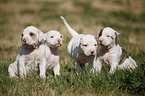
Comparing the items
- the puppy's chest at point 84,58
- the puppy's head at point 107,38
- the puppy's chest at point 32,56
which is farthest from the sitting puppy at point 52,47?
the puppy's head at point 107,38

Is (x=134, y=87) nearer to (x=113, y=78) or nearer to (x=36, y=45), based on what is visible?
(x=113, y=78)

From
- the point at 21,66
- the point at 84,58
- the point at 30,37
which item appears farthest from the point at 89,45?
the point at 21,66

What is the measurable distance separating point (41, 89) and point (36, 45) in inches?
35.3

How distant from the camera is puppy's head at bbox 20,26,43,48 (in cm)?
345

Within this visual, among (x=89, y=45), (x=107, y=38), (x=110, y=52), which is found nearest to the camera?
(x=89, y=45)

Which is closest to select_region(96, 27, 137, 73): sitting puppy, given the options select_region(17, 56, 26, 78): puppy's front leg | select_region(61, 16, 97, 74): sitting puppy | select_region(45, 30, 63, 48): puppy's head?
select_region(61, 16, 97, 74): sitting puppy

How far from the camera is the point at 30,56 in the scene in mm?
3684

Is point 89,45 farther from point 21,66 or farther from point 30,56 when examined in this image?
point 21,66

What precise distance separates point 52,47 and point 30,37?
1.85 ft

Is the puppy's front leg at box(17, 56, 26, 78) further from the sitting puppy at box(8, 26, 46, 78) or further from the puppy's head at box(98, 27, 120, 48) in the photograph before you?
the puppy's head at box(98, 27, 120, 48)

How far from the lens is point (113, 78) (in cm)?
353

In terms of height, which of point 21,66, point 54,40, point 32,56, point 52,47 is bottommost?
point 21,66

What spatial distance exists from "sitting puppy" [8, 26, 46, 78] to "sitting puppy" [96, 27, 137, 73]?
120 cm

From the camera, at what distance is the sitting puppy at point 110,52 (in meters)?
3.81
